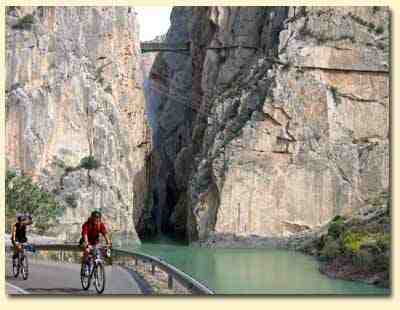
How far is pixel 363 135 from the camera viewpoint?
42.2 metres

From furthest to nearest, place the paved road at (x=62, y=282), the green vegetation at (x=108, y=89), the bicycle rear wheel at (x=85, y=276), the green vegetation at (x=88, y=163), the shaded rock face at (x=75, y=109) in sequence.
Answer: the green vegetation at (x=108, y=89), the green vegetation at (x=88, y=163), the shaded rock face at (x=75, y=109), the paved road at (x=62, y=282), the bicycle rear wheel at (x=85, y=276)

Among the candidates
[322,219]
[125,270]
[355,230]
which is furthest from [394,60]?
[322,219]

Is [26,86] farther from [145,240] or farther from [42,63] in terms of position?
[145,240]

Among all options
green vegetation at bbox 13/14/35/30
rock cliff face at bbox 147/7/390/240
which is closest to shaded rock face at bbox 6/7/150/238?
green vegetation at bbox 13/14/35/30

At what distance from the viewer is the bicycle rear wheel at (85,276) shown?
12.3 meters

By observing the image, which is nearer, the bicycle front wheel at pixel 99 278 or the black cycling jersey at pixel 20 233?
the bicycle front wheel at pixel 99 278

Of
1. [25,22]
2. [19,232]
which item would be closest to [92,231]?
[19,232]

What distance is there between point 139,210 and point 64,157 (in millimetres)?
9097

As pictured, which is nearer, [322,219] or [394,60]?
[394,60]

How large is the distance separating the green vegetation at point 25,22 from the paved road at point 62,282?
2590 centimetres

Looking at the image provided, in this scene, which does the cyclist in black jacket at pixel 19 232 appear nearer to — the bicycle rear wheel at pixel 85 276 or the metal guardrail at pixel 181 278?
the bicycle rear wheel at pixel 85 276

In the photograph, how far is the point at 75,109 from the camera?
43.3m

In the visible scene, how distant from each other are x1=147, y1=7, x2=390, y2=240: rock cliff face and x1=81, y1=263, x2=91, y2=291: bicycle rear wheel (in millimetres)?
28503

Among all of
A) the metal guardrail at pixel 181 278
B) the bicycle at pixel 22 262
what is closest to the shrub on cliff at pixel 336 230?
the metal guardrail at pixel 181 278
